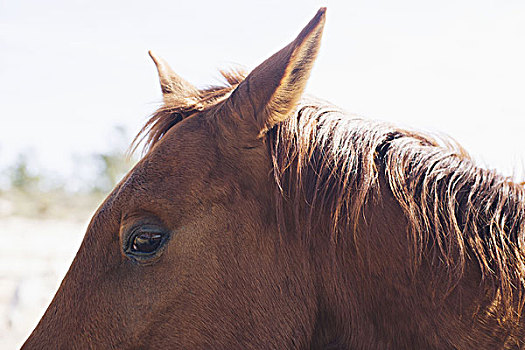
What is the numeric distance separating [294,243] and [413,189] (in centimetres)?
47

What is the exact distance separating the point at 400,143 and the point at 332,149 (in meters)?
0.27

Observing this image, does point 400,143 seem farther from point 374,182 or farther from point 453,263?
point 453,263

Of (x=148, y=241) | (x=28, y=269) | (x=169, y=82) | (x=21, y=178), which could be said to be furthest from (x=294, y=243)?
(x=21, y=178)

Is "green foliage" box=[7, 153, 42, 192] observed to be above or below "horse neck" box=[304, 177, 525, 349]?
below

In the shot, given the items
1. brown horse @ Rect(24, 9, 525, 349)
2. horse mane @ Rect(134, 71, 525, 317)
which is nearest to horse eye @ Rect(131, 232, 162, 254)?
brown horse @ Rect(24, 9, 525, 349)

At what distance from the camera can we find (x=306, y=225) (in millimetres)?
1711

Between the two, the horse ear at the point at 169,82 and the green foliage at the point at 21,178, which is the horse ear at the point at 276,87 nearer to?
the horse ear at the point at 169,82

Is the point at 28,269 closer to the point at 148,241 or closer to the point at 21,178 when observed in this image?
the point at 148,241

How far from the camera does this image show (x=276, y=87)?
5.44 feet

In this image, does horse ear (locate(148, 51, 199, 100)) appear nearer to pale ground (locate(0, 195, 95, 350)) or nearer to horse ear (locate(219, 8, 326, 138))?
horse ear (locate(219, 8, 326, 138))

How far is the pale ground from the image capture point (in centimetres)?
691

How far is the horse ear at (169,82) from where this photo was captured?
8.20 ft

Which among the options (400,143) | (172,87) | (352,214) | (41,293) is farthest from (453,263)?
(41,293)

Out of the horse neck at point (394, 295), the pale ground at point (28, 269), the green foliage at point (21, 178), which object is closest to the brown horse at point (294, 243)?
the horse neck at point (394, 295)
